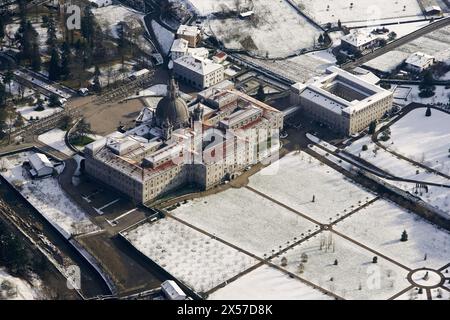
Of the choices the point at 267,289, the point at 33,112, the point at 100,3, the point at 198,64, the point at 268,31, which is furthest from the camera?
the point at 100,3

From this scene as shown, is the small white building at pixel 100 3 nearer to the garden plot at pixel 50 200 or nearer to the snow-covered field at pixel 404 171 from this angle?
the garden plot at pixel 50 200

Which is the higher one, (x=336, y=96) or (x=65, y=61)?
(x=65, y=61)

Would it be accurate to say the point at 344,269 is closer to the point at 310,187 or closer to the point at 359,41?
the point at 310,187

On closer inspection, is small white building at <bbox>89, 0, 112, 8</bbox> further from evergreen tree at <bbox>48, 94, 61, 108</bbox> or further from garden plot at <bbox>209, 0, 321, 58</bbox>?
evergreen tree at <bbox>48, 94, 61, 108</bbox>

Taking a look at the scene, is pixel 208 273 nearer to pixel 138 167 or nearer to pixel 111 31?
pixel 138 167

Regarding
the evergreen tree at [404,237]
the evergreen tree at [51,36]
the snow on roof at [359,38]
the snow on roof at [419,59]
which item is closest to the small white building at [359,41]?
the snow on roof at [359,38]

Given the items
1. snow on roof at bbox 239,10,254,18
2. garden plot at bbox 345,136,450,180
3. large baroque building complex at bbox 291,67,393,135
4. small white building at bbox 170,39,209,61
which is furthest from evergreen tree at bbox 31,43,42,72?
garden plot at bbox 345,136,450,180

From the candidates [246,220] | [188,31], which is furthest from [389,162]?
[188,31]
